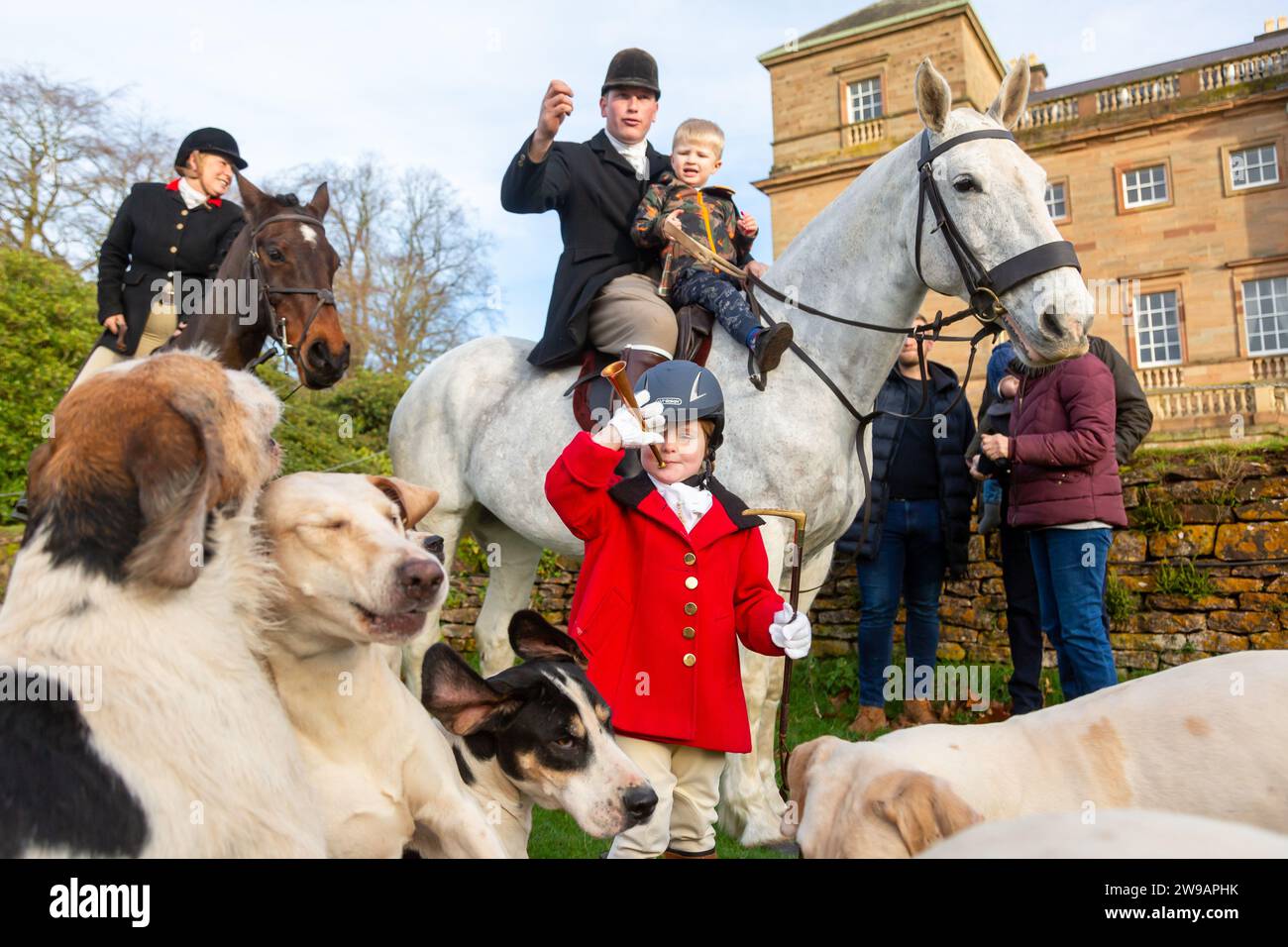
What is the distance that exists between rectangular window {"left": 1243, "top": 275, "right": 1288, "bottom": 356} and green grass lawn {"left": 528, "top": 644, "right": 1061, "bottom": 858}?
2606 centimetres

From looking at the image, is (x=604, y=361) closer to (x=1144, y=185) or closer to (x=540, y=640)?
(x=540, y=640)

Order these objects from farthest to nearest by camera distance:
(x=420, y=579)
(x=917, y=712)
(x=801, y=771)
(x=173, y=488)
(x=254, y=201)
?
(x=917, y=712)
(x=254, y=201)
(x=801, y=771)
(x=420, y=579)
(x=173, y=488)

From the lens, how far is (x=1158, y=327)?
3069 cm

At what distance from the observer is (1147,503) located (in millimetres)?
8766

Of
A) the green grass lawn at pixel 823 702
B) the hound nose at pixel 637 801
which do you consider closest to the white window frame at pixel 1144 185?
the green grass lawn at pixel 823 702

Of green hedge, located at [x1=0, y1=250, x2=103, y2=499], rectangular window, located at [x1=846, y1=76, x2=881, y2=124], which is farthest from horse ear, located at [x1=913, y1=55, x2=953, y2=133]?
rectangular window, located at [x1=846, y1=76, x2=881, y2=124]

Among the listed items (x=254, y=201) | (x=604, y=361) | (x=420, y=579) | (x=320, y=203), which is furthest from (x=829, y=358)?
(x=420, y=579)

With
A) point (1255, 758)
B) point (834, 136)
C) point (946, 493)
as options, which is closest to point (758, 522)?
point (1255, 758)

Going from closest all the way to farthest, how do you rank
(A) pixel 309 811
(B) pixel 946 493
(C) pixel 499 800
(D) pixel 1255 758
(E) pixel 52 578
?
(E) pixel 52 578 < (A) pixel 309 811 < (D) pixel 1255 758 < (C) pixel 499 800 < (B) pixel 946 493

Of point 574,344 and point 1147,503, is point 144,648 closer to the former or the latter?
point 574,344

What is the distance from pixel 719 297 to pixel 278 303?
233 centimetres

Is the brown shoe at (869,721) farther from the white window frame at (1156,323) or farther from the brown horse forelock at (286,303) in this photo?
the white window frame at (1156,323)
